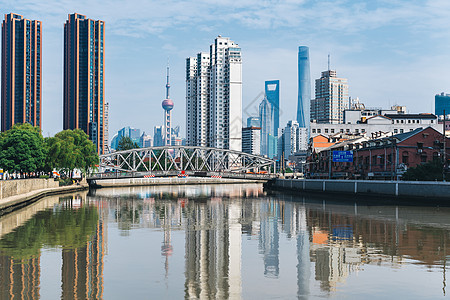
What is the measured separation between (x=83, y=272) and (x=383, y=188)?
201ft

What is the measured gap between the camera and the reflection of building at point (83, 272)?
20391 mm

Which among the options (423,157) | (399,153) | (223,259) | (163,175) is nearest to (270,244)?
(223,259)

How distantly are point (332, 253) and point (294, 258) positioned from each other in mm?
2559

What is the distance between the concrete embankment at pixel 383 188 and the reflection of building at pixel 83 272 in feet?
153

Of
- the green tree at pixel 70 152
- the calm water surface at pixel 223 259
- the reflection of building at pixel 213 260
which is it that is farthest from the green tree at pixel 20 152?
the reflection of building at pixel 213 260

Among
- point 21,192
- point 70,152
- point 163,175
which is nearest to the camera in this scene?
point 21,192

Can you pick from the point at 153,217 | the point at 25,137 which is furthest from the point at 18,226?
the point at 25,137

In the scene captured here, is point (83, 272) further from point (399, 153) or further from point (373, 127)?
point (373, 127)

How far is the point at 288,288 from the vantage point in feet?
69.9

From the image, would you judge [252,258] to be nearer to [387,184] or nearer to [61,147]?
[387,184]

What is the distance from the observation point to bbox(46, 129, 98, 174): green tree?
363 feet

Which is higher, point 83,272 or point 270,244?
point 83,272

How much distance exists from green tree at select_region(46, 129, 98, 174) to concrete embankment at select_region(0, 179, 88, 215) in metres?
4.91

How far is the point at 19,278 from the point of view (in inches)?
885
